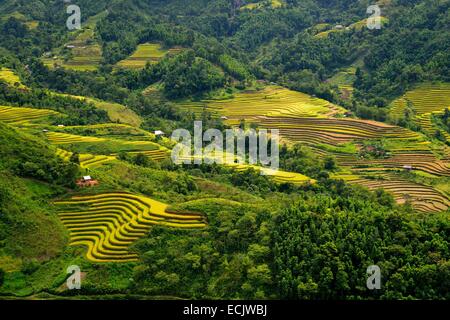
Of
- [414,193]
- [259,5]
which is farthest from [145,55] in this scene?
[414,193]

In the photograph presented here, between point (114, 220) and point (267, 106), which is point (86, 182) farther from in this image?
point (267, 106)

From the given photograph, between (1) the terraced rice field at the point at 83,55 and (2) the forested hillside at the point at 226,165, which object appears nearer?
(2) the forested hillside at the point at 226,165

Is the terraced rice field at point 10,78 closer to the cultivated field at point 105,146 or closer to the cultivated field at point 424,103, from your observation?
the cultivated field at point 105,146

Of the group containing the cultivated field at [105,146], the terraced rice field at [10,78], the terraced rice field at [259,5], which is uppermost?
the terraced rice field at [259,5]

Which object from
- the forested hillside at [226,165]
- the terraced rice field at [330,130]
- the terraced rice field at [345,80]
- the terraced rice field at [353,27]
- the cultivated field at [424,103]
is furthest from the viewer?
the terraced rice field at [353,27]

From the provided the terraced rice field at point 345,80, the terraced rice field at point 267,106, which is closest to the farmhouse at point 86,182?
the terraced rice field at point 267,106

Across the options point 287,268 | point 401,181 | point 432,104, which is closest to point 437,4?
point 432,104
